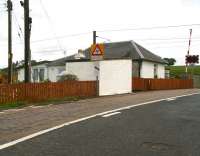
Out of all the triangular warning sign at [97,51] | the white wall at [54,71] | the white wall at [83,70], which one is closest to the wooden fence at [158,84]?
the white wall at [83,70]

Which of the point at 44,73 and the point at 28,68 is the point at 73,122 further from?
the point at 44,73

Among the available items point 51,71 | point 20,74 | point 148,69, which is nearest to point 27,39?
point 148,69

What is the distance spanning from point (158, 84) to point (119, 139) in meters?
31.7

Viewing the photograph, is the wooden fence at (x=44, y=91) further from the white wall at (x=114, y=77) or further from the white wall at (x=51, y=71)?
the white wall at (x=51, y=71)

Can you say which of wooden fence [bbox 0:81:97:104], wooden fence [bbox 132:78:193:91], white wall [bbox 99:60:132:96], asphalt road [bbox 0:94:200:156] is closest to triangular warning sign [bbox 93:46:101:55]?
wooden fence [bbox 0:81:97:104]

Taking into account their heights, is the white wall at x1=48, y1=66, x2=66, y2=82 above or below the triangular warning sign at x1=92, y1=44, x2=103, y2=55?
below

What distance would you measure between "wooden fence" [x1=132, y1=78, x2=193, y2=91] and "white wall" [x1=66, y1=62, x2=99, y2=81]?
480 centimetres

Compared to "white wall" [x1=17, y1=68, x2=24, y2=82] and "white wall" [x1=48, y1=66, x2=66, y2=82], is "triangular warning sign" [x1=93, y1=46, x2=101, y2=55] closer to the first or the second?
"white wall" [x1=48, y1=66, x2=66, y2=82]

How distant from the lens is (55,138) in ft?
30.5

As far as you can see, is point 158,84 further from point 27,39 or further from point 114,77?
point 27,39

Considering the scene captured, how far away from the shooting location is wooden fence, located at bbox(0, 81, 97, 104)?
20.3 m

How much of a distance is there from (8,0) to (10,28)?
230cm

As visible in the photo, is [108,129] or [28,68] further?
[28,68]

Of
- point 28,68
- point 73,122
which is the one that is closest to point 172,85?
point 28,68
